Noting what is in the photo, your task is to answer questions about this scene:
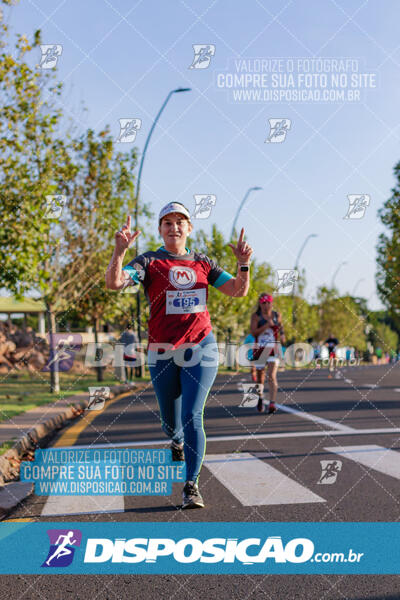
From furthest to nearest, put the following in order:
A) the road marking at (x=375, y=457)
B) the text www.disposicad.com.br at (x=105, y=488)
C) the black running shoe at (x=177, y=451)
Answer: the road marking at (x=375, y=457) → the text www.disposicad.com.br at (x=105, y=488) → the black running shoe at (x=177, y=451)

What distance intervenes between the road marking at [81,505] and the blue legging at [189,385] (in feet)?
2.20

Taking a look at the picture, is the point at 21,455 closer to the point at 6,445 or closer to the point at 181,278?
the point at 6,445

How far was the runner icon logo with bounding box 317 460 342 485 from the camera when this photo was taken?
5.32 meters

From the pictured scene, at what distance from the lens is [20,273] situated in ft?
34.8

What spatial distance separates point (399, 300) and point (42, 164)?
69.2 feet

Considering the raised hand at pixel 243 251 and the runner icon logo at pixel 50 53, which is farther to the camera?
the runner icon logo at pixel 50 53

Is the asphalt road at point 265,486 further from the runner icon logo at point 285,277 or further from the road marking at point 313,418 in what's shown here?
the runner icon logo at point 285,277

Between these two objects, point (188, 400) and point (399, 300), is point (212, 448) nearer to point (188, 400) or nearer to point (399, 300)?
point (188, 400)

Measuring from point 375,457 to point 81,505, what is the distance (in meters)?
A: 2.92

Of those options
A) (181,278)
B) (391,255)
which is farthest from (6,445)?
(391,255)

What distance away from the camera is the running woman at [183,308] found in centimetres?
398

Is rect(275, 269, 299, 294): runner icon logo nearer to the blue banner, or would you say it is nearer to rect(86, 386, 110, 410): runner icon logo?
the blue banner

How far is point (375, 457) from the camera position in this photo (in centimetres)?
625

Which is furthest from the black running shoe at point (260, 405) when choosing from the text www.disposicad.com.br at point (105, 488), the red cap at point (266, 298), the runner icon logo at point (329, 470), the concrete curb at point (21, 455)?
the text www.disposicad.com.br at point (105, 488)
